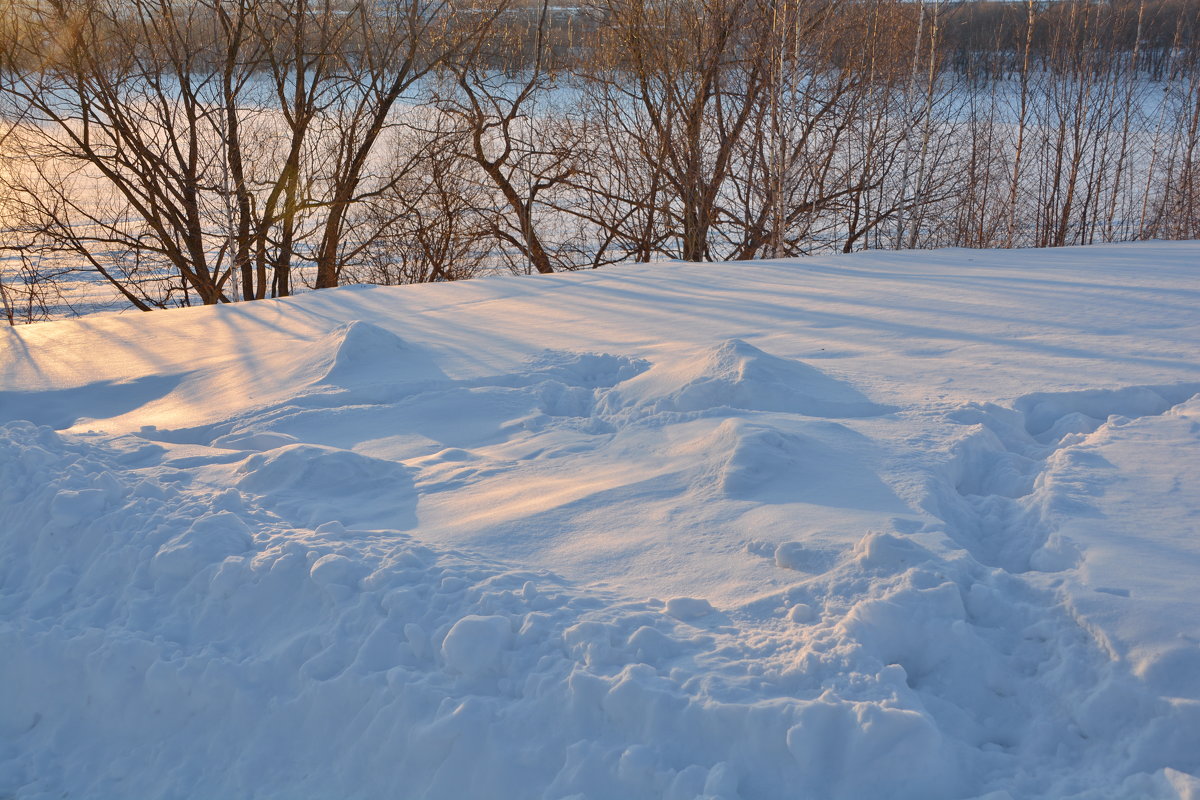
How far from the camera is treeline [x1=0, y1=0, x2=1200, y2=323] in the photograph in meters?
13.1

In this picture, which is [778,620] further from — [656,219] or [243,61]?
[243,61]

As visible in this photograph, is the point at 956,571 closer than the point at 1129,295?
Yes

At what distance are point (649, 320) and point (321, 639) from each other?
405cm

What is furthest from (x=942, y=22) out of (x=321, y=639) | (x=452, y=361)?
(x=321, y=639)

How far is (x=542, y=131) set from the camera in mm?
15172

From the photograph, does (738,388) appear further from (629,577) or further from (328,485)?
(328,485)

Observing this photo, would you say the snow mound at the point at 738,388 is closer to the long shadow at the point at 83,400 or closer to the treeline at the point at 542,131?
the long shadow at the point at 83,400

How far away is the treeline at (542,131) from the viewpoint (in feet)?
42.8

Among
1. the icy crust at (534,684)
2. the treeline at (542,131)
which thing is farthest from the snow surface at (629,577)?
the treeline at (542,131)

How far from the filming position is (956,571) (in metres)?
2.78

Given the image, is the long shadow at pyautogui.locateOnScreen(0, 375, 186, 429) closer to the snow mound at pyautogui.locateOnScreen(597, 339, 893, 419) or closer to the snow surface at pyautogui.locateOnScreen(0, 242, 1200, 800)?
the snow surface at pyautogui.locateOnScreen(0, 242, 1200, 800)

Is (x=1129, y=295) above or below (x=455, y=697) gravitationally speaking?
above

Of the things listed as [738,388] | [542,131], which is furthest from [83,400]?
[542,131]

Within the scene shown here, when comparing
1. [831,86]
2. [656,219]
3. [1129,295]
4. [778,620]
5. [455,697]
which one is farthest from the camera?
[656,219]
